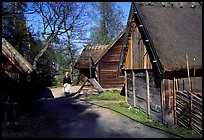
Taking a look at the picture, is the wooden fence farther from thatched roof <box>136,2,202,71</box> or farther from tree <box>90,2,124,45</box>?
tree <box>90,2,124,45</box>

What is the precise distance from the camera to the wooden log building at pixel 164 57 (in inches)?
410

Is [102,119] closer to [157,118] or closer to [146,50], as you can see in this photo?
[157,118]

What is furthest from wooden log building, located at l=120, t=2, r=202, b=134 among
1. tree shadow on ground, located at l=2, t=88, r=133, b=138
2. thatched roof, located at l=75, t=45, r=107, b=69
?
thatched roof, located at l=75, t=45, r=107, b=69

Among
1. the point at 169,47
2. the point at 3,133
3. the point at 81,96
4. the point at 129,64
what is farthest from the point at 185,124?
the point at 81,96

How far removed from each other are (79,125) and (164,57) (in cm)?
502

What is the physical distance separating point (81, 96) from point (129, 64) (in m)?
6.74

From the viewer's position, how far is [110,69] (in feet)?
79.5

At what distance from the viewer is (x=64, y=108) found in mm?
14555

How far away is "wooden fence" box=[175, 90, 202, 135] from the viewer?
360 inches

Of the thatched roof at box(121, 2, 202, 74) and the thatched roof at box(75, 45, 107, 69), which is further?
the thatched roof at box(75, 45, 107, 69)

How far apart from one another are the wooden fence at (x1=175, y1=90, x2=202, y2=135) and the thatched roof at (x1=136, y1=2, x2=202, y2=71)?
136 cm

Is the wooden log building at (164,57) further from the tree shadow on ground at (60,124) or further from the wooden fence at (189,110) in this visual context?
the tree shadow on ground at (60,124)

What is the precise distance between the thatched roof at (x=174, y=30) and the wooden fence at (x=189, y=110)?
4.45ft

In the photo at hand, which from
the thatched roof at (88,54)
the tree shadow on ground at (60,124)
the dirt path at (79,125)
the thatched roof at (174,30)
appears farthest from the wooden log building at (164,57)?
the thatched roof at (88,54)
